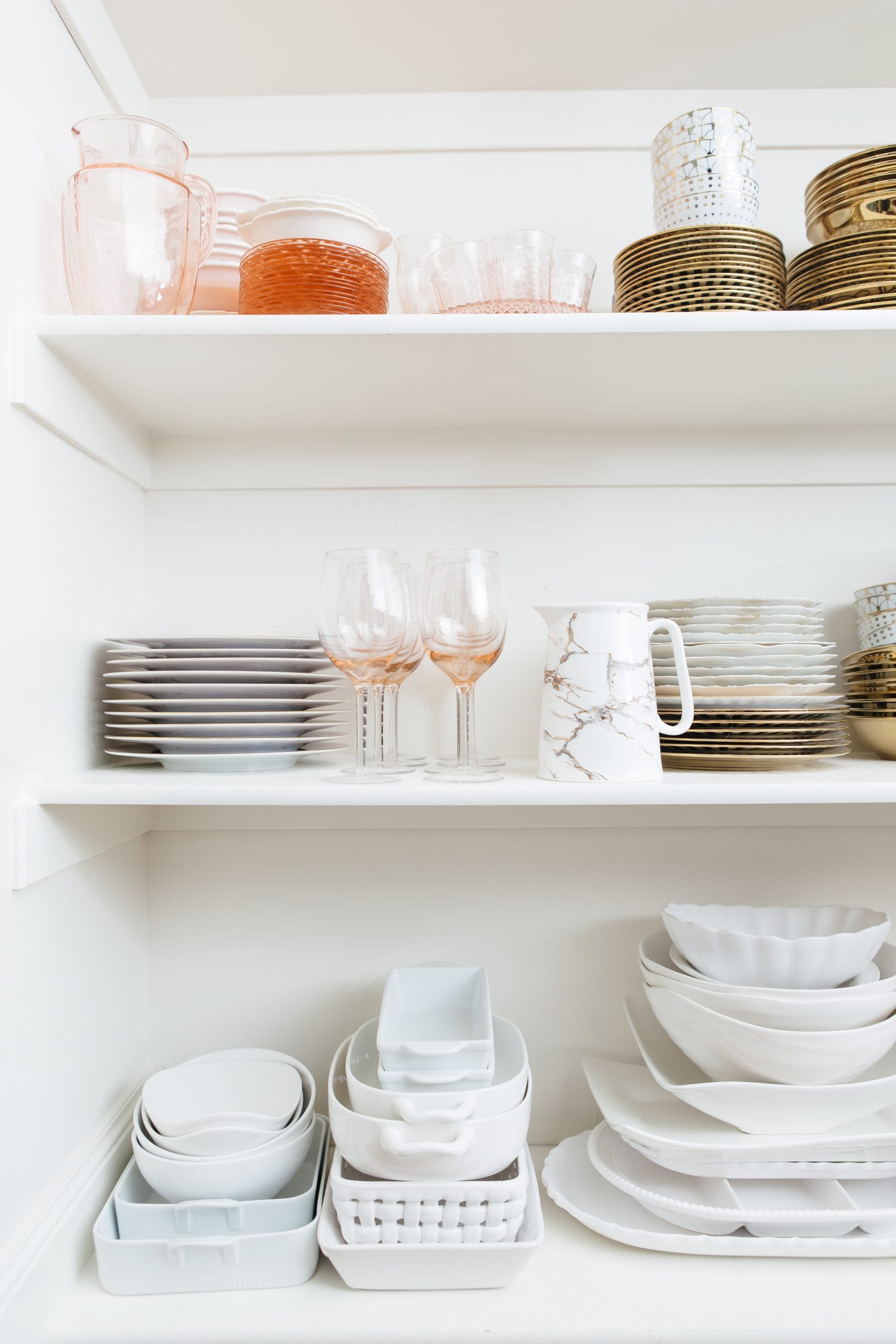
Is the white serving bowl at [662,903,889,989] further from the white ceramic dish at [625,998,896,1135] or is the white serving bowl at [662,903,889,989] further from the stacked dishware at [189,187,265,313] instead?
the stacked dishware at [189,187,265,313]

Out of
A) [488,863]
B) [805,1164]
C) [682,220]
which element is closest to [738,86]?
[682,220]

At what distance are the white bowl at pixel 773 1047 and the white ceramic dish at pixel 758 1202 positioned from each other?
106 mm

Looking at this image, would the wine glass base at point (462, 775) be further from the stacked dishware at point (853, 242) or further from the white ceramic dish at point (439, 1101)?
the stacked dishware at point (853, 242)

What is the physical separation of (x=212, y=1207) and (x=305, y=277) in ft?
2.86

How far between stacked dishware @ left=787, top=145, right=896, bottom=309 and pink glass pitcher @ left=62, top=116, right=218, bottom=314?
2.02 ft

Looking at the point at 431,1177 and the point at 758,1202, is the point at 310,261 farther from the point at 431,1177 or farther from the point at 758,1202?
the point at 758,1202

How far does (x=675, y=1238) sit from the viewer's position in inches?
30.9

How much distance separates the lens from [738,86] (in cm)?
107

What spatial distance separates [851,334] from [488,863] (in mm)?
686

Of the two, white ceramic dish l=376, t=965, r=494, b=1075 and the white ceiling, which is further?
the white ceiling

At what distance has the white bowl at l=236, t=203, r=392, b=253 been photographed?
83cm

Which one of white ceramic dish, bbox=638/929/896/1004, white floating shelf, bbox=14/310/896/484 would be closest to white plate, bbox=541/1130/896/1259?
white ceramic dish, bbox=638/929/896/1004

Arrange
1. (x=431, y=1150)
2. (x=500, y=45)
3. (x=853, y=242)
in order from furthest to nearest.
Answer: (x=500, y=45)
(x=853, y=242)
(x=431, y=1150)

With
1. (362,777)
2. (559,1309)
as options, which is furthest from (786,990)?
(362,777)
